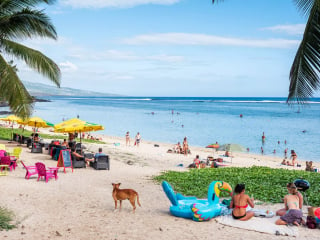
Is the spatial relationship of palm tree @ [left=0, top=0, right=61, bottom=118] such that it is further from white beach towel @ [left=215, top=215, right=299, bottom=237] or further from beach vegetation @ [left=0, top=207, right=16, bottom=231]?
white beach towel @ [left=215, top=215, right=299, bottom=237]

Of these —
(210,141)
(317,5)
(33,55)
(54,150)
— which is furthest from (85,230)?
(210,141)

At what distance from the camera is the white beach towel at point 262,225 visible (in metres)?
7.25

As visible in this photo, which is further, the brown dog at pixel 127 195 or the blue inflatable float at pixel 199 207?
the brown dog at pixel 127 195

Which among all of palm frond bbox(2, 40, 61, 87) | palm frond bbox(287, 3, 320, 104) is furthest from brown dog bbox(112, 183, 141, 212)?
palm frond bbox(2, 40, 61, 87)

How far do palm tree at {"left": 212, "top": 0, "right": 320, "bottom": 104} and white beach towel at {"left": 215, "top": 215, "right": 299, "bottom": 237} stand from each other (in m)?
2.51

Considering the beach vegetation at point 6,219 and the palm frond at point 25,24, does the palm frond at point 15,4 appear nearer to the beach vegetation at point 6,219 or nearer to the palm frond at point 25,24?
the palm frond at point 25,24

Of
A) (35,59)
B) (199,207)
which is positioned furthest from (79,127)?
(199,207)

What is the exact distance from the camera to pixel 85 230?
23.6 ft

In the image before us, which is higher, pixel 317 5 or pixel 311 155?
pixel 317 5

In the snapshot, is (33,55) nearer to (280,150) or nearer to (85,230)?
(85,230)

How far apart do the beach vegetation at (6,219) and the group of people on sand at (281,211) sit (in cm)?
450

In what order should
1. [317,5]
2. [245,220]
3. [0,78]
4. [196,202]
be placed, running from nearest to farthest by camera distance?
[317,5] → [245,220] → [196,202] → [0,78]

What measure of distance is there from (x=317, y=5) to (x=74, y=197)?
23.6 ft

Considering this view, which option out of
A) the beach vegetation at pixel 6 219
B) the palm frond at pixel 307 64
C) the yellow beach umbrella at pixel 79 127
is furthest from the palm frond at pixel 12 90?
the palm frond at pixel 307 64
